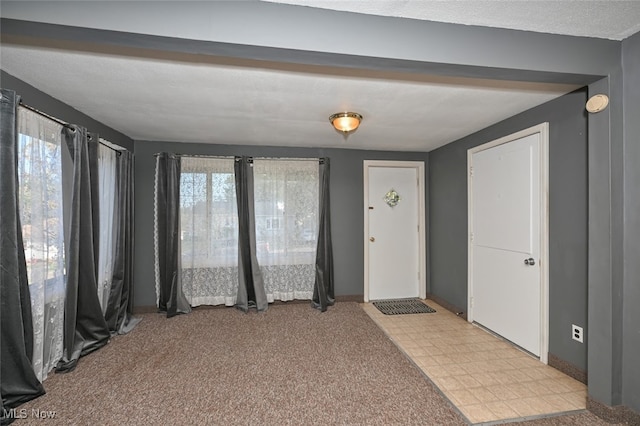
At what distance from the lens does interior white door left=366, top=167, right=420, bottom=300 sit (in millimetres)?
4676

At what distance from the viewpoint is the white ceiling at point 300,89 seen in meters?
1.56

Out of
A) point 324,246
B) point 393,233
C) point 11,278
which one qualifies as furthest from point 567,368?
point 11,278

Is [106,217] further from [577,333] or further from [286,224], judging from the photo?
[577,333]

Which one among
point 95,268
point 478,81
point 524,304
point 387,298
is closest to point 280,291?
point 387,298

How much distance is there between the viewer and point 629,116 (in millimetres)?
1819

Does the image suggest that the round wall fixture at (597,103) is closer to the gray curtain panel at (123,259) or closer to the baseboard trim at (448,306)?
the baseboard trim at (448,306)

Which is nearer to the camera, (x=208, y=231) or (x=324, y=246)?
(x=208, y=231)

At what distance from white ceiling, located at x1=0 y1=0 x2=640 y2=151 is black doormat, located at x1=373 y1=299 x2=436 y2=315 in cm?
238

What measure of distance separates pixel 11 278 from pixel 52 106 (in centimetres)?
147

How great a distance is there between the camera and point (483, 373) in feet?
8.42

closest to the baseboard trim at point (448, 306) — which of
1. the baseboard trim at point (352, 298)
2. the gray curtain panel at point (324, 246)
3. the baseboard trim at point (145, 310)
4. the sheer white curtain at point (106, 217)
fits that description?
the baseboard trim at point (352, 298)

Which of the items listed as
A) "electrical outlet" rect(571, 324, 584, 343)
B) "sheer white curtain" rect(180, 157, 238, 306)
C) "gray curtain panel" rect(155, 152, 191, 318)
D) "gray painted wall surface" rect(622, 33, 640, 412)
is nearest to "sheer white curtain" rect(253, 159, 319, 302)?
"sheer white curtain" rect(180, 157, 238, 306)

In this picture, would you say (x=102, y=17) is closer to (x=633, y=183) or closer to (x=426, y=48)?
(x=426, y=48)

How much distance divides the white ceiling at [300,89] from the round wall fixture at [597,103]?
35 cm
